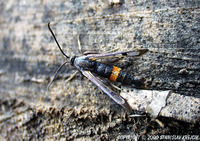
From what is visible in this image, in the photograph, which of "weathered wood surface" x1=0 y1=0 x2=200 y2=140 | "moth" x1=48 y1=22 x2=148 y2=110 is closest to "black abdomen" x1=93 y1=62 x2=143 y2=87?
"moth" x1=48 y1=22 x2=148 y2=110

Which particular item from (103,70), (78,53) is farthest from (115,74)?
(78,53)

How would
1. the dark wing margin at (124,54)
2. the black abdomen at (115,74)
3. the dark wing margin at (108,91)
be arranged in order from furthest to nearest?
the black abdomen at (115,74) < the dark wing margin at (124,54) < the dark wing margin at (108,91)

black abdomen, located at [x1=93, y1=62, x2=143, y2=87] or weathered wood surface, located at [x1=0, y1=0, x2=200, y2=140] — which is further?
black abdomen, located at [x1=93, y1=62, x2=143, y2=87]

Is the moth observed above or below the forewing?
below

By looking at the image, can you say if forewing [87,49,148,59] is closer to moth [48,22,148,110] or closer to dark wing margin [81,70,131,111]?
moth [48,22,148,110]

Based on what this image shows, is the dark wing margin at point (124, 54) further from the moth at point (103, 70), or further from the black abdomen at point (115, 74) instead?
the black abdomen at point (115, 74)

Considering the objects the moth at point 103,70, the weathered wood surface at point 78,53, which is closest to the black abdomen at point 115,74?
the moth at point 103,70

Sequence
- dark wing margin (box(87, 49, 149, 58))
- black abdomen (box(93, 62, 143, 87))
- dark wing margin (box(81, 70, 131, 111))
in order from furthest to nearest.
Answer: black abdomen (box(93, 62, 143, 87)) → dark wing margin (box(87, 49, 149, 58)) → dark wing margin (box(81, 70, 131, 111))

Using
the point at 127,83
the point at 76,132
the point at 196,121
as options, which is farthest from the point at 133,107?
the point at 76,132
